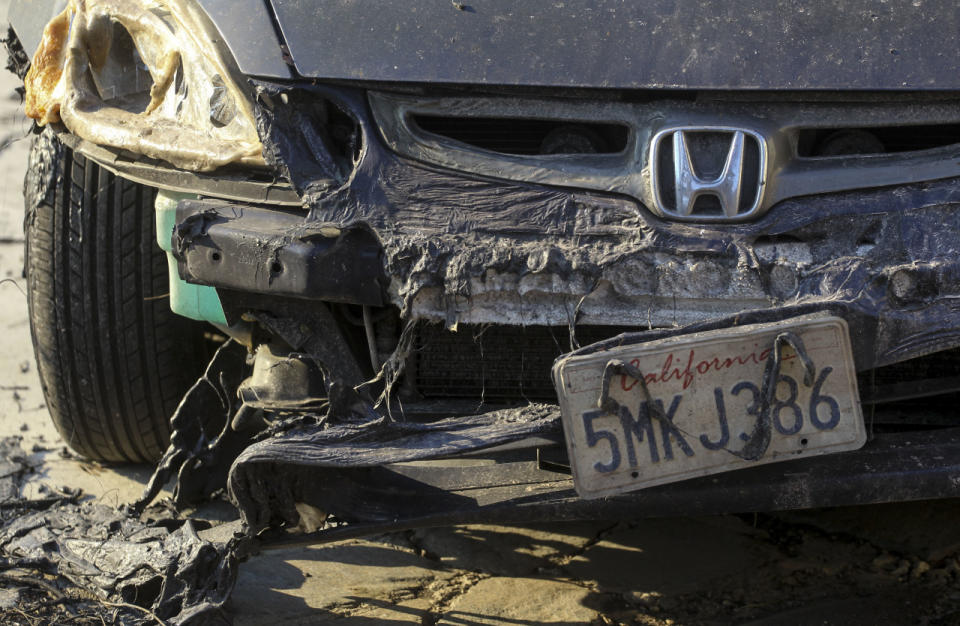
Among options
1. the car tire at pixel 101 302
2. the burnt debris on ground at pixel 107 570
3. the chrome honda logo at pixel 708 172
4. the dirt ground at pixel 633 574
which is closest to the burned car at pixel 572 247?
the chrome honda logo at pixel 708 172

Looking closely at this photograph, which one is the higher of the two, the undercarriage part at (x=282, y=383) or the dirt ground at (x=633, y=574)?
the undercarriage part at (x=282, y=383)

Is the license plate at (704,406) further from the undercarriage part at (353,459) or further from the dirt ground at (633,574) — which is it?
the dirt ground at (633,574)

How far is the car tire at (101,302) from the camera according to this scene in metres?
2.94

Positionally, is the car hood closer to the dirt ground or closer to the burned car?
the burned car

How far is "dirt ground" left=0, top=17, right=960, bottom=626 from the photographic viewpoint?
248cm

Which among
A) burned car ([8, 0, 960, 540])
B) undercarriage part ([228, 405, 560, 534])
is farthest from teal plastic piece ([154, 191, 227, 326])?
undercarriage part ([228, 405, 560, 534])

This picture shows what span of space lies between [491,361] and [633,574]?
2.47 feet

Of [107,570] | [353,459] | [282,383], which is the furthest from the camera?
[107,570]

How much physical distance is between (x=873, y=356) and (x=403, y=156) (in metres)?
0.99

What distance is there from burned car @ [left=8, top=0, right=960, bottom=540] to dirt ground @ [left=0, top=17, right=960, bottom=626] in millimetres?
493

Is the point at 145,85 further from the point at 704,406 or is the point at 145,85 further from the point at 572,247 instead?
the point at 704,406

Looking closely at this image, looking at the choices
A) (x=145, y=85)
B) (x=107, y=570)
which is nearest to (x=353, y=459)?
(x=107, y=570)

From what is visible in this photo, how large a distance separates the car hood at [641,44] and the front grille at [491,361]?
519 mm

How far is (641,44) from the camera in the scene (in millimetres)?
2145
